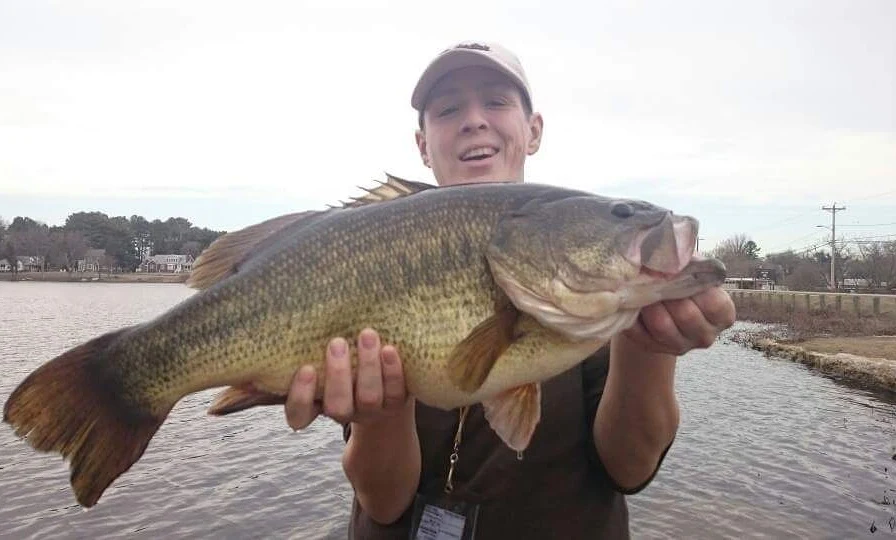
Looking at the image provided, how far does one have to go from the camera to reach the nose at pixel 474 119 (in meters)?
3.54

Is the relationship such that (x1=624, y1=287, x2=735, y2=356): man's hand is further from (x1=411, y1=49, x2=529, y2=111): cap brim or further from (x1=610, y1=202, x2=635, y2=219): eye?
(x1=411, y1=49, x2=529, y2=111): cap brim

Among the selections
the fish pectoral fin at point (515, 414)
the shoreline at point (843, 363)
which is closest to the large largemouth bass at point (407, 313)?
the fish pectoral fin at point (515, 414)

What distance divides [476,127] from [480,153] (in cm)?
15

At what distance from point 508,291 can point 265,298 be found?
3.26 ft

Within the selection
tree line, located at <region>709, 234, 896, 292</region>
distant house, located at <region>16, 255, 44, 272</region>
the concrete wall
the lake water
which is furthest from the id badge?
distant house, located at <region>16, 255, 44, 272</region>

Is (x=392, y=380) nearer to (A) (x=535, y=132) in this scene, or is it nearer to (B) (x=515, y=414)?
(B) (x=515, y=414)

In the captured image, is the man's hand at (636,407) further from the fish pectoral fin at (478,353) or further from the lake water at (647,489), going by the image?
the lake water at (647,489)

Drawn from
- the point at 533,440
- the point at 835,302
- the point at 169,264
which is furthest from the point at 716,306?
the point at 169,264

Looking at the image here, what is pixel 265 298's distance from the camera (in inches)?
98.6

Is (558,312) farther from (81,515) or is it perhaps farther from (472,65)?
(81,515)

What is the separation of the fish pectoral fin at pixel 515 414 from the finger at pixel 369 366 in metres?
0.44

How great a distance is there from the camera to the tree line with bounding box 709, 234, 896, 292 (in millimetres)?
59562

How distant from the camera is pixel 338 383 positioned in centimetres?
247

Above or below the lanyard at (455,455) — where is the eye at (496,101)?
above
